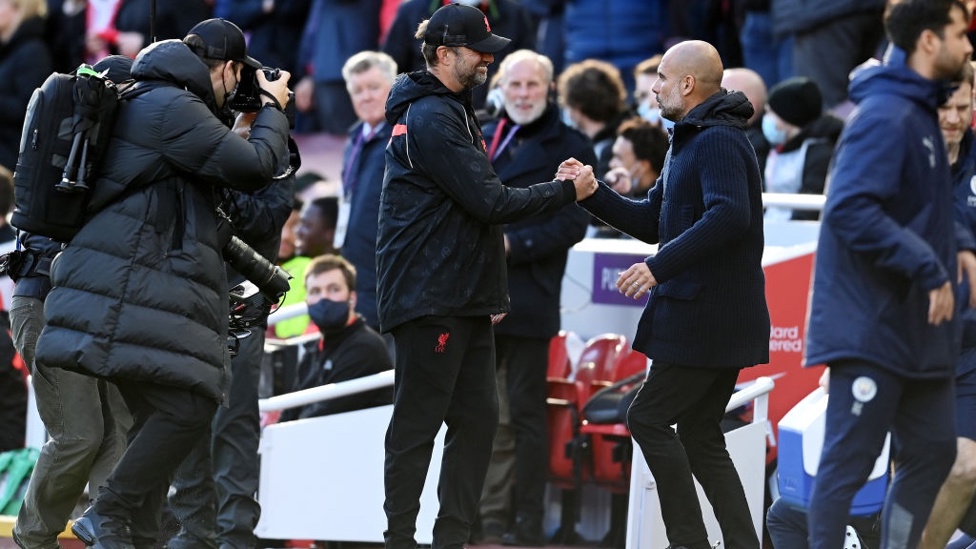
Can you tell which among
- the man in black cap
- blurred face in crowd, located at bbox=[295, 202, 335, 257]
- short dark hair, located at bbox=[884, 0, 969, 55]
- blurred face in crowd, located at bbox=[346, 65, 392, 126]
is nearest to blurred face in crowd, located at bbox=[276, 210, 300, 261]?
blurred face in crowd, located at bbox=[295, 202, 335, 257]

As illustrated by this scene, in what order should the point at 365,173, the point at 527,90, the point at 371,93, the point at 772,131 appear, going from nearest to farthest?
the point at 527,90 < the point at 365,173 < the point at 371,93 < the point at 772,131

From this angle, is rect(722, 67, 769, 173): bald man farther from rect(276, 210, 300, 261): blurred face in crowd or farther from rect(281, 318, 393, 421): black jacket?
rect(276, 210, 300, 261): blurred face in crowd

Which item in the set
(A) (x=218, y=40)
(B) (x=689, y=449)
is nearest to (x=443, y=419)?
(B) (x=689, y=449)

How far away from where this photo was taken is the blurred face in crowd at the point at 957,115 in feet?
21.0

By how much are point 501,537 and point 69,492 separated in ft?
7.48

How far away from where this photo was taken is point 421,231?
6469mm

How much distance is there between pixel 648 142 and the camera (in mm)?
9109

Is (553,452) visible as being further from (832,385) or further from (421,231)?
(832,385)

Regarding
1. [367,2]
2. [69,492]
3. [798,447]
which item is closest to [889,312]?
[798,447]

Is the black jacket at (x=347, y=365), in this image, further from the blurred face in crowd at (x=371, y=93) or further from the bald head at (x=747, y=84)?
the bald head at (x=747, y=84)

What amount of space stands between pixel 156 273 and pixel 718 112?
2.01 metres

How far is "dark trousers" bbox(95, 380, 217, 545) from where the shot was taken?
6.01 m

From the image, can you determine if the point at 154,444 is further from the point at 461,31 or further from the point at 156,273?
the point at 461,31

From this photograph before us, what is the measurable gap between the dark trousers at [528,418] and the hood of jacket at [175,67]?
9.34 ft
